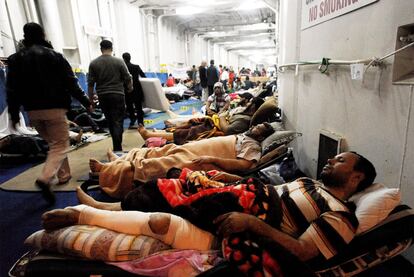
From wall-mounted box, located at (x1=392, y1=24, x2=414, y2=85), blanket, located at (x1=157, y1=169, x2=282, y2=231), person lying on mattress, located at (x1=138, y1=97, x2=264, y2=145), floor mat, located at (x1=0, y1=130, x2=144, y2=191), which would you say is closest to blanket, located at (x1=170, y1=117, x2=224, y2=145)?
person lying on mattress, located at (x1=138, y1=97, x2=264, y2=145)

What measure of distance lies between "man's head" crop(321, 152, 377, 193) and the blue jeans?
263 centimetres

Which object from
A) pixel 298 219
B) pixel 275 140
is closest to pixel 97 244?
pixel 298 219

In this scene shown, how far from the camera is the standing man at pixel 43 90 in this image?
6.91 feet

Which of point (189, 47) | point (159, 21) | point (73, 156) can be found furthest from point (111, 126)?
point (189, 47)

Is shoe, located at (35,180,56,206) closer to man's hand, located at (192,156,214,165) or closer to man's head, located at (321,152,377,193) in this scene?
man's hand, located at (192,156,214,165)

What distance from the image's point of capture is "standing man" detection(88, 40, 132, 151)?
3.12 meters

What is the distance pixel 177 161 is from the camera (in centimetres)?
216

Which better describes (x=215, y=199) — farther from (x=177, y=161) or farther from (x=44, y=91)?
(x=44, y=91)

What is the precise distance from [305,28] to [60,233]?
2.49 meters

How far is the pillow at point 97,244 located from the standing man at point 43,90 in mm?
1055

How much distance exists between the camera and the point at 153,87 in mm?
4445

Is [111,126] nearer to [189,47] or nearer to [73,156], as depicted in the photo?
[73,156]

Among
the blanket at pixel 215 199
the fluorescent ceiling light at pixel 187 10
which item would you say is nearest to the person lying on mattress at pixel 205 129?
the blanket at pixel 215 199

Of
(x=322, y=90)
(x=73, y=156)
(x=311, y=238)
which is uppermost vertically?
(x=322, y=90)
